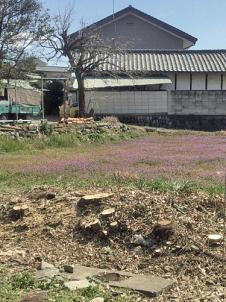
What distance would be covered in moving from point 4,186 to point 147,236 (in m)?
5.24

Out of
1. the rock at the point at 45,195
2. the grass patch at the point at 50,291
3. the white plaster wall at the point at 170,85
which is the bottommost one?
the grass patch at the point at 50,291

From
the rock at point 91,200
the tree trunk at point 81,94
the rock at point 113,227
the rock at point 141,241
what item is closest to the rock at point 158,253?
the rock at point 141,241

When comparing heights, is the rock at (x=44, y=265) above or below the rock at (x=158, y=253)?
below

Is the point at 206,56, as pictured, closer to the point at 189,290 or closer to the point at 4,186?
the point at 4,186

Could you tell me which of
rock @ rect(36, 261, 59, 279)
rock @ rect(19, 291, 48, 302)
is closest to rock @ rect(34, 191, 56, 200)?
rock @ rect(36, 261, 59, 279)

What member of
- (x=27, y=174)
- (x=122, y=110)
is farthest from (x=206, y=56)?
(x=27, y=174)

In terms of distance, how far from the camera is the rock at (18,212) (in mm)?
7608

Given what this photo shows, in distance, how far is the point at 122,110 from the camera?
33.0 metres

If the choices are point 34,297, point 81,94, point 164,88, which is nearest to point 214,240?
point 34,297

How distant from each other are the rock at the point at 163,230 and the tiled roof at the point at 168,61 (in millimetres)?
26997

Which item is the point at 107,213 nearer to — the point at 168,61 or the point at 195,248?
the point at 195,248

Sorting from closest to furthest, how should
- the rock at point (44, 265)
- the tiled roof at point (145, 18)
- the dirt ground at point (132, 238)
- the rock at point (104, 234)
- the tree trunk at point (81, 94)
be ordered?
1. the dirt ground at point (132, 238)
2. the rock at point (44, 265)
3. the rock at point (104, 234)
4. the tree trunk at point (81, 94)
5. the tiled roof at point (145, 18)

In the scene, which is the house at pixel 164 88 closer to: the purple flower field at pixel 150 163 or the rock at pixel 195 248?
the purple flower field at pixel 150 163

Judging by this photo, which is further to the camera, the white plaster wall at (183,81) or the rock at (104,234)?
the white plaster wall at (183,81)
